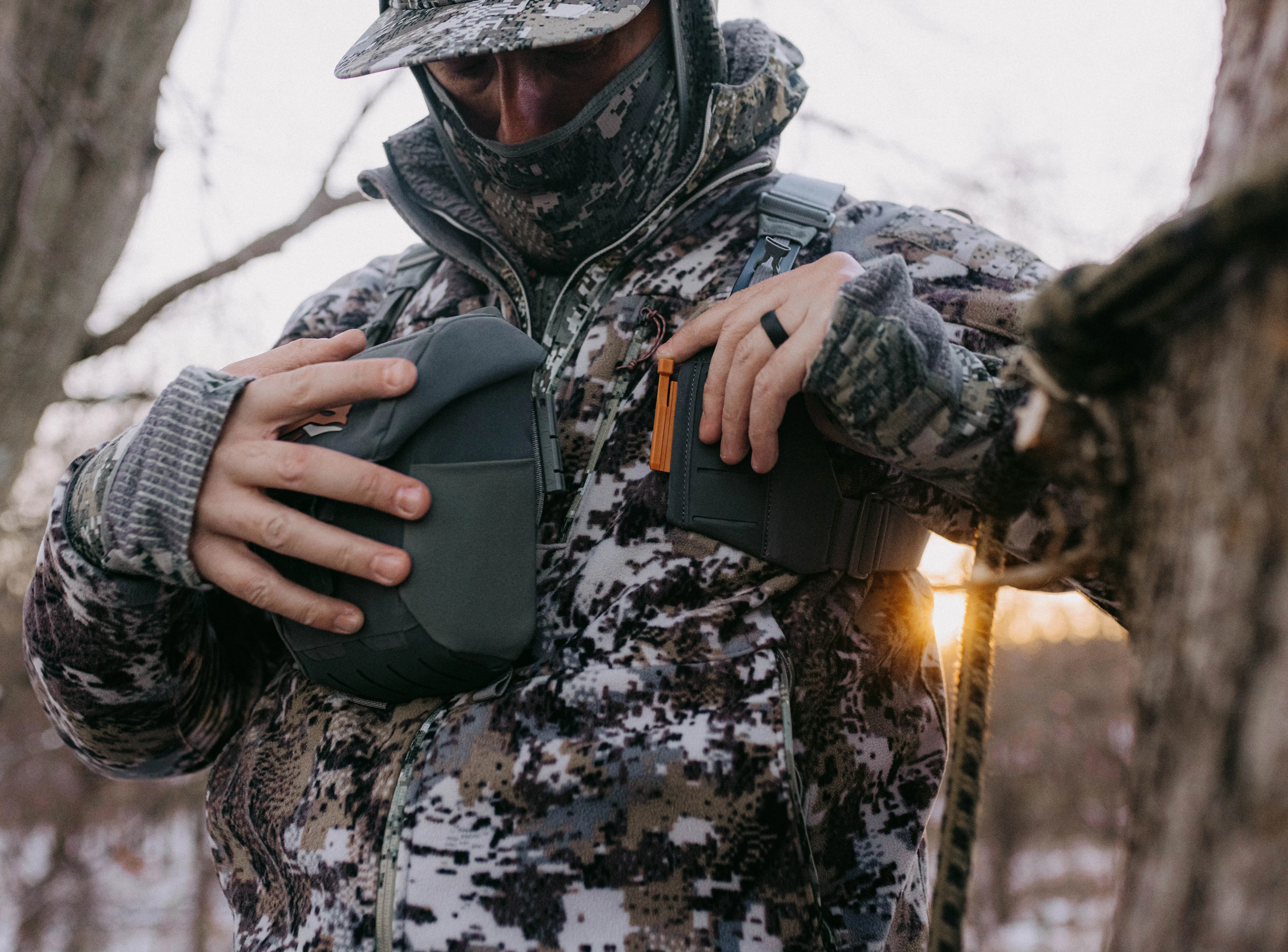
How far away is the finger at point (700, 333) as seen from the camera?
1327mm

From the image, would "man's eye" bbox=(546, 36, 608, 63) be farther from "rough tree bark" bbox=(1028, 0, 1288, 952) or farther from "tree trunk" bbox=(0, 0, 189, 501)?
"tree trunk" bbox=(0, 0, 189, 501)

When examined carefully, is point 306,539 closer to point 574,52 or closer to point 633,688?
point 633,688

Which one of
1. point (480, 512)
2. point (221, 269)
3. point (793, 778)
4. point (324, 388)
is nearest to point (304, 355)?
point (324, 388)

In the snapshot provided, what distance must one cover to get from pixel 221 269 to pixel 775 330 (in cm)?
505

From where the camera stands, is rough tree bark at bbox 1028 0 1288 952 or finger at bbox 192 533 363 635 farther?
finger at bbox 192 533 363 635

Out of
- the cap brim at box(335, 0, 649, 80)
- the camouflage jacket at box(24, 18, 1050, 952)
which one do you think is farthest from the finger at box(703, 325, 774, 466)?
the cap brim at box(335, 0, 649, 80)

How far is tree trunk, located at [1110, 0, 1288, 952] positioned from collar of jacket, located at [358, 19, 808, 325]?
1.04 metres

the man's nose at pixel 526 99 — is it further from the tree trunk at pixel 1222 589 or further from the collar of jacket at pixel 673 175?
the tree trunk at pixel 1222 589

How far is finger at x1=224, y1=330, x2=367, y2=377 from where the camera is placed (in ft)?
4.72

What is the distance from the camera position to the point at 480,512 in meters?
1.29

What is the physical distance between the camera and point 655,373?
1481 millimetres

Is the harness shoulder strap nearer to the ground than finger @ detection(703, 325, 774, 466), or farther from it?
farther from it

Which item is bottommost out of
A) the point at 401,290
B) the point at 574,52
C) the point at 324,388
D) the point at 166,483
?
the point at 166,483

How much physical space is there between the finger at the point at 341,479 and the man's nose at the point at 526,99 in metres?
0.70
